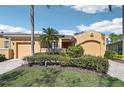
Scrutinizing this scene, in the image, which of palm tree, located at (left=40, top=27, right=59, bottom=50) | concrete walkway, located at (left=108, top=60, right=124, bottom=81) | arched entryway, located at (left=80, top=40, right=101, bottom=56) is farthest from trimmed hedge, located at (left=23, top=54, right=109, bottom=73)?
arched entryway, located at (left=80, top=40, right=101, bottom=56)

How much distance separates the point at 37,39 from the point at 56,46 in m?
1.91

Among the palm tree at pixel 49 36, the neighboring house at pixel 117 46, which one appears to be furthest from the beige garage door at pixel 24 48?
the neighboring house at pixel 117 46

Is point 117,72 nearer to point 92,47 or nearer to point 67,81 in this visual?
point 67,81

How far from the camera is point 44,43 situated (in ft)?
86.1

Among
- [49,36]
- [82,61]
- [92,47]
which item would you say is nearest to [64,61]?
[82,61]

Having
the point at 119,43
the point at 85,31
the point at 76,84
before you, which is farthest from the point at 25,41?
the point at 76,84

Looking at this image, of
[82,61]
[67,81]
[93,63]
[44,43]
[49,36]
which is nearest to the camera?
[67,81]

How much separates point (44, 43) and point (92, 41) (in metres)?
4.71

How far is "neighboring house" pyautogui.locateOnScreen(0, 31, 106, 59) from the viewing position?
26.1 m

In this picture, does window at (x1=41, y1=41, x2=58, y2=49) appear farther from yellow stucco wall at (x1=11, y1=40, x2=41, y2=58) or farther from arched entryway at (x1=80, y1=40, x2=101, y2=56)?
arched entryway at (x1=80, y1=40, x2=101, y2=56)

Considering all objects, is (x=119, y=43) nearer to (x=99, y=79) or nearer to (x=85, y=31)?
(x=85, y=31)

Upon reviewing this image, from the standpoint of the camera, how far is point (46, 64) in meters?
14.4

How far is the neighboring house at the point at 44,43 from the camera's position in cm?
2606

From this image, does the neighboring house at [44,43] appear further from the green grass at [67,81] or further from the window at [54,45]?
the green grass at [67,81]
